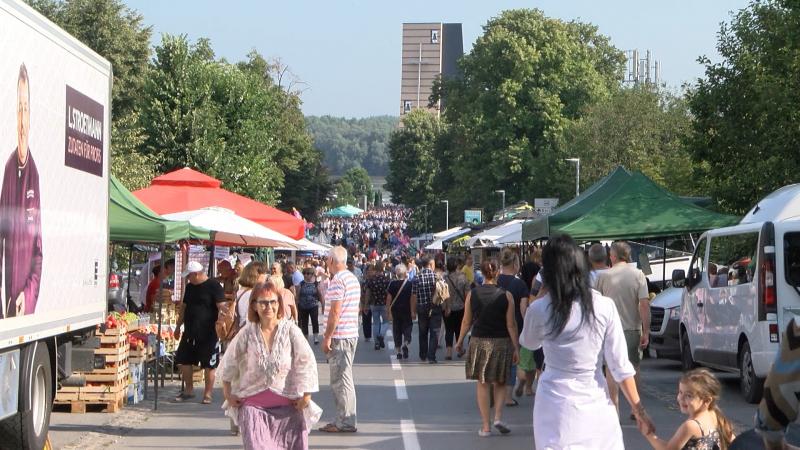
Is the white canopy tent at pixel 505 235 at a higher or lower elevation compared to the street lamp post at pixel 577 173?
lower

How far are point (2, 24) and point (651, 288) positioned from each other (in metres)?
19.5

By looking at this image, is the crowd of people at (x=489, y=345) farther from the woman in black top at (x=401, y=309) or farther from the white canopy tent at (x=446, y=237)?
the white canopy tent at (x=446, y=237)

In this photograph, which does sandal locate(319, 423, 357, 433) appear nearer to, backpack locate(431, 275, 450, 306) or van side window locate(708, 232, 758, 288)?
van side window locate(708, 232, 758, 288)

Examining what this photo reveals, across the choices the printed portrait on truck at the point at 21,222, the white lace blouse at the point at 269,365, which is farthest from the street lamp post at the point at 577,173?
the white lace blouse at the point at 269,365

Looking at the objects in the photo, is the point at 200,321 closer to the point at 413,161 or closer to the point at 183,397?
the point at 183,397

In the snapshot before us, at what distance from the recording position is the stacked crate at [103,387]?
14406 millimetres

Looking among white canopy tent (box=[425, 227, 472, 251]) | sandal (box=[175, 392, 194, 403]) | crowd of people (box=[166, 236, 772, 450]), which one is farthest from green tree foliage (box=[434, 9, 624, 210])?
sandal (box=[175, 392, 194, 403])

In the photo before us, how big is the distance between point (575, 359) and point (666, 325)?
14.9 metres

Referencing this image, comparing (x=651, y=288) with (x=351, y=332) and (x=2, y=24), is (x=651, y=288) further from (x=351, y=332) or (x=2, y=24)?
(x=2, y=24)

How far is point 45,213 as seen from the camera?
10453mm

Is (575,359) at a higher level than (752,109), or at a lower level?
lower

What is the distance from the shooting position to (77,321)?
454 inches

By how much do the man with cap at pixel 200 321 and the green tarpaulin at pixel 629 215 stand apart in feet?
22.8

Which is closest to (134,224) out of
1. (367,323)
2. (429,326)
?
(429,326)
